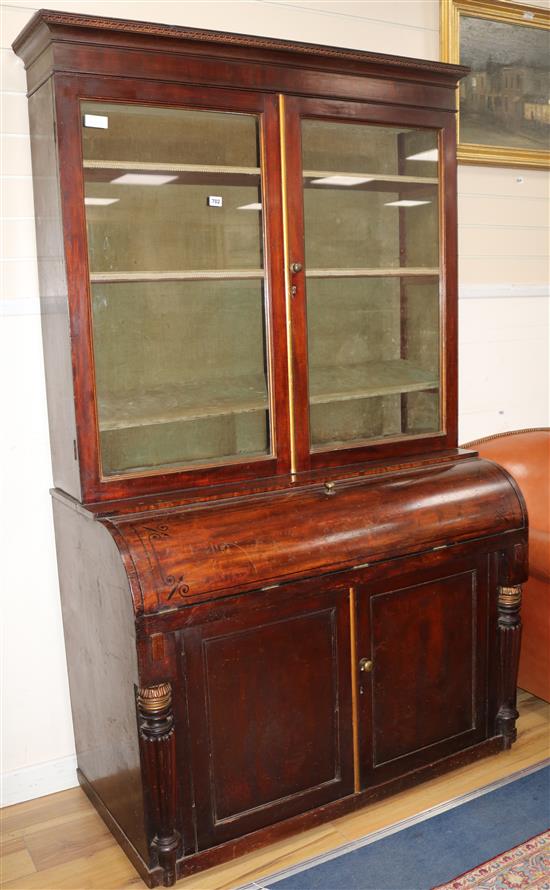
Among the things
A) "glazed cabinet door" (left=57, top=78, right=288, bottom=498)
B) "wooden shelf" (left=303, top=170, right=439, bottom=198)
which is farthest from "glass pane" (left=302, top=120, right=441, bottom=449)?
"glazed cabinet door" (left=57, top=78, right=288, bottom=498)

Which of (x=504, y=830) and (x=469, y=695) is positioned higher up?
(x=469, y=695)

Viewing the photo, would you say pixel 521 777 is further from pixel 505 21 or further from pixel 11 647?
pixel 505 21

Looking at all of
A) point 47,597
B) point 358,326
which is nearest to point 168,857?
point 47,597

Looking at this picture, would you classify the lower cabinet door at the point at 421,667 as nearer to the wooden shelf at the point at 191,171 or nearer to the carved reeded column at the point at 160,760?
the carved reeded column at the point at 160,760

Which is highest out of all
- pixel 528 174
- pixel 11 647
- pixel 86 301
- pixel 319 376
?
pixel 528 174

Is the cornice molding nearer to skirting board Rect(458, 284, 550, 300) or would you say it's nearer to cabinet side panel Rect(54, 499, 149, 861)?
skirting board Rect(458, 284, 550, 300)

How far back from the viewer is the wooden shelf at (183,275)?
2.09 metres

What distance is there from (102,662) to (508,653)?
126 centimetres

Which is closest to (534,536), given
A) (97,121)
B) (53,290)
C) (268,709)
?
(268,709)

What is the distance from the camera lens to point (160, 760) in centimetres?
198

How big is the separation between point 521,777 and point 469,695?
296mm

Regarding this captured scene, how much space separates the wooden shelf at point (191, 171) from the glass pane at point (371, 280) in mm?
197

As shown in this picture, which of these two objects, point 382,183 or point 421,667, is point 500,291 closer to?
point 382,183

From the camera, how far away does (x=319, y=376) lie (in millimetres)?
2447
